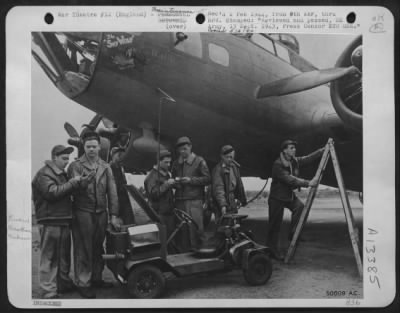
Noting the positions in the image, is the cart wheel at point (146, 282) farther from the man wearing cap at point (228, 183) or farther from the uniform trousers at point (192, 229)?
the man wearing cap at point (228, 183)

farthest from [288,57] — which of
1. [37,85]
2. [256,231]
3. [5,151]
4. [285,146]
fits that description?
[5,151]

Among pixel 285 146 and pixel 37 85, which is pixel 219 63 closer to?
pixel 285 146

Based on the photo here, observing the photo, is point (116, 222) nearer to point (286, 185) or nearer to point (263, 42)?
point (286, 185)

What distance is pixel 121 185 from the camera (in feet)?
7.33

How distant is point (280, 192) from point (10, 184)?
130 centimetres

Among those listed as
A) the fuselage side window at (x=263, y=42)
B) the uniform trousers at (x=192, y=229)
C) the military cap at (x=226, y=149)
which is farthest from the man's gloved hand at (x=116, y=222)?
the fuselage side window at (x=263, y=42)

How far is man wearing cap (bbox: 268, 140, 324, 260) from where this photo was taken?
2250mm

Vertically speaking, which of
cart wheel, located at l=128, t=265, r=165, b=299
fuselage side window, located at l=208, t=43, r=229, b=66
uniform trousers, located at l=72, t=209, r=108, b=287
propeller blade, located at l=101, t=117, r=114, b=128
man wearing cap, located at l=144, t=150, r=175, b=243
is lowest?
cart wheel, located at l=128, t=265, r=165, b=299

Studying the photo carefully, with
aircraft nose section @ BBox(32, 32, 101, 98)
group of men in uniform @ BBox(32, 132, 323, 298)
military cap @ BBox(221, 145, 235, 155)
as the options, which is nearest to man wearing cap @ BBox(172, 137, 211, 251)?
group of men in uniform @ BBox(32, 132, 323, 298)

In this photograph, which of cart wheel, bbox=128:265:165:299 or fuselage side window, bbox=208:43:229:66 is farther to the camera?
fuselage side window, bbox=208:43:229:66

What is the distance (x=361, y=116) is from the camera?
2232 millimetres

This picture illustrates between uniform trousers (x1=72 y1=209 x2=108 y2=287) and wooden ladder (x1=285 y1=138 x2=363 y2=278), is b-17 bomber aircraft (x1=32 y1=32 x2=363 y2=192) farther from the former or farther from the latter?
uniform trousers (x1=72 y1=209 x2=108 y2=287)

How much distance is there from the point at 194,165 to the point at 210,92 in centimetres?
36

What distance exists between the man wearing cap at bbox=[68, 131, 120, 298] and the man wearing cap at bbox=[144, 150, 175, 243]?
18 centimetres
